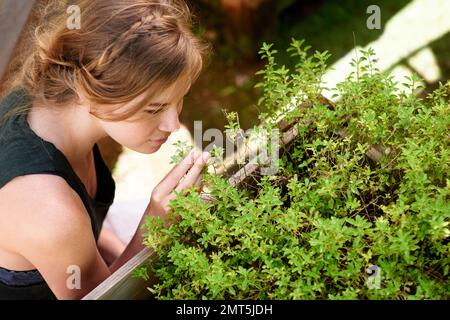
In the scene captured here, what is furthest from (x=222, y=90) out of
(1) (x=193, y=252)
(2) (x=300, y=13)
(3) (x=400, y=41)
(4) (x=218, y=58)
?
(1) (x=193, y=252)

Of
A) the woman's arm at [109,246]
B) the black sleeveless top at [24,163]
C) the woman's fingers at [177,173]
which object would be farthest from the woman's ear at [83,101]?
the woman's arm at [109,246]

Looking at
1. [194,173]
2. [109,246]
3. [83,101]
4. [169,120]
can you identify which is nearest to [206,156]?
[194,173]

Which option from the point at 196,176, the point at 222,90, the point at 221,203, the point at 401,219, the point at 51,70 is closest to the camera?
the point at 401,219

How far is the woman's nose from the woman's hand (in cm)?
18

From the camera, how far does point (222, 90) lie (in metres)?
3.90

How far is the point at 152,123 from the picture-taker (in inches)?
73.7

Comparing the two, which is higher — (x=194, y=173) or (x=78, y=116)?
(x=78, y=116)

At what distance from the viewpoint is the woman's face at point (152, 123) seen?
5.96 feet

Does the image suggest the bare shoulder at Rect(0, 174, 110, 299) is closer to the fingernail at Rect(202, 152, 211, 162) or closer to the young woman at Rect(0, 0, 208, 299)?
the young woman at Rect(0, 0, 208, 299)

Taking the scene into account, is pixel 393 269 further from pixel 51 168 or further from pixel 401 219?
pixel 51 168

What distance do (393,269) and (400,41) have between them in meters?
2.90

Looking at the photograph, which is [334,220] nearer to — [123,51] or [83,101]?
[123,51]

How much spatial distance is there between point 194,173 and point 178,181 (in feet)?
0.33

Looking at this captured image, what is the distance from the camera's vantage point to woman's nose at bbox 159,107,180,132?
6.09 feet
